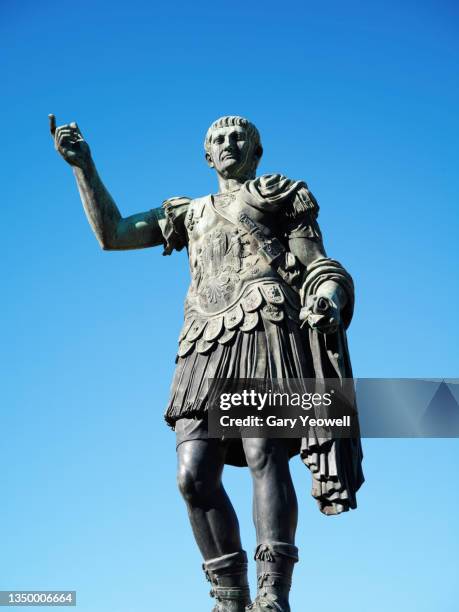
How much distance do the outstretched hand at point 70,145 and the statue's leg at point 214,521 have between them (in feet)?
8.81

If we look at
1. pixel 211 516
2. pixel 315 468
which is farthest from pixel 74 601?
pixel 315 468

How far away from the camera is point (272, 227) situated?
28.8 feet

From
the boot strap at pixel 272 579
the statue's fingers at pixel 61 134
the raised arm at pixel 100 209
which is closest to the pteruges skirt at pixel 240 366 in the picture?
the boot strap at pixel 272 579

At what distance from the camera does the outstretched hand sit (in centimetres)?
898

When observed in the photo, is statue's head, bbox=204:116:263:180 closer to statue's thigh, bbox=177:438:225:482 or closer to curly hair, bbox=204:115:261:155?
curly hair, bbox=204:115:261:155

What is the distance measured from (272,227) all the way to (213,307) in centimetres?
91

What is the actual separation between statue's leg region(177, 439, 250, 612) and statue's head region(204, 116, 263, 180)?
257cm

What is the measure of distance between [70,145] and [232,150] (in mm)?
1413

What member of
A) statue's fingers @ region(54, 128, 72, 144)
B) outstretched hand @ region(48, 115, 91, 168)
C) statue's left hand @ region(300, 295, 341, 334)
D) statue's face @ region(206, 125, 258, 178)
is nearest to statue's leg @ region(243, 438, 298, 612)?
statue's left hand @ region(300, 295, 341, 334)

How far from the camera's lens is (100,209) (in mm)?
9102

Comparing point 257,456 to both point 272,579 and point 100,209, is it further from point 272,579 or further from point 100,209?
point 100,209

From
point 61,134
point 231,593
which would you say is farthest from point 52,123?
point 231,593

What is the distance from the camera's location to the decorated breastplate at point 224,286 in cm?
821

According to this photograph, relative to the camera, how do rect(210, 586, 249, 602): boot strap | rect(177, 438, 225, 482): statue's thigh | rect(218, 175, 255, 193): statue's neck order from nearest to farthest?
1. rect(210, 586, 249, 602): boot strap
2. rect(177, 438, 225, 482): statue's thigh
3. rect(218, 175, 255, 193): statue's neck
